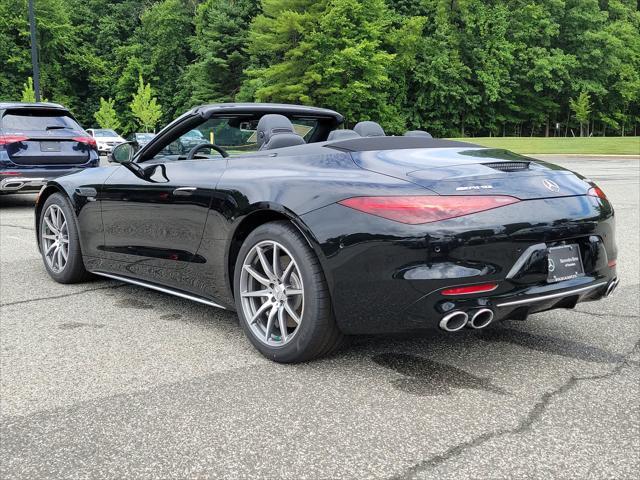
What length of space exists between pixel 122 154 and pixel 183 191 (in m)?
1.10

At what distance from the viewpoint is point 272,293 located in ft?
10.9

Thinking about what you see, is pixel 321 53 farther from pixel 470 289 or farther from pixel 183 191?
pixel 470 289

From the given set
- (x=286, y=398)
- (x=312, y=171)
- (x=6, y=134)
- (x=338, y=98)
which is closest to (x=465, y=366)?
(x=286, y=398)

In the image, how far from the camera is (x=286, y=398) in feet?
9.22

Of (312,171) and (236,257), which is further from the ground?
(312,171)

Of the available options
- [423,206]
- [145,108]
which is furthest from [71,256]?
[145,108]

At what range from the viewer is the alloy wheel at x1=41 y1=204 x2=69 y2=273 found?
5.10m

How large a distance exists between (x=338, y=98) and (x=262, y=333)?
49562 mm

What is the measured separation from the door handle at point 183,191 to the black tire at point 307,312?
0.67 meters

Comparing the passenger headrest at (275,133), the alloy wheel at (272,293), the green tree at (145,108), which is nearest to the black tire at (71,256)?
the passenger headrest at (275,133)

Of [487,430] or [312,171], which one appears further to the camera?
[312,171]

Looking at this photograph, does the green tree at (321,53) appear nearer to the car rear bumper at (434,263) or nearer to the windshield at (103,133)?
the windshield at (103,133)

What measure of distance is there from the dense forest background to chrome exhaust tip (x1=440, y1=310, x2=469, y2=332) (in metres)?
48.8

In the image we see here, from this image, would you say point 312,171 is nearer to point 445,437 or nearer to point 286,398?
point 286,398
